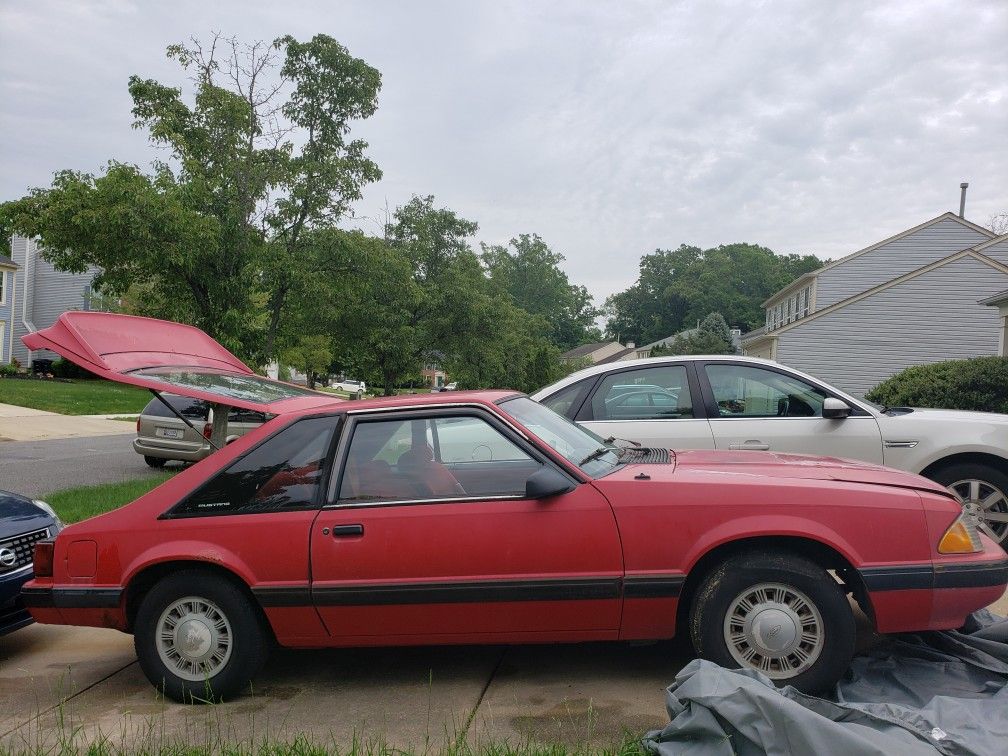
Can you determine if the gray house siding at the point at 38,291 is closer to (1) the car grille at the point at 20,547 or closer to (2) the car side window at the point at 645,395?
(1) the car grille at the point at 20,547

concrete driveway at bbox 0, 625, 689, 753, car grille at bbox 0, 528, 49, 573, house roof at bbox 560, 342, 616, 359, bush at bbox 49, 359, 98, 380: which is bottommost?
concrete driveway at bbox 0, 625, 689, 753

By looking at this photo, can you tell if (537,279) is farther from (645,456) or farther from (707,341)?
(645,456)

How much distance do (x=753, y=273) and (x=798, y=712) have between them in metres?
103

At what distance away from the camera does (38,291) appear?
49.2m

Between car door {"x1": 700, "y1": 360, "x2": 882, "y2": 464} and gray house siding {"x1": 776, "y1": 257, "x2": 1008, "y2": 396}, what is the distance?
22883mm

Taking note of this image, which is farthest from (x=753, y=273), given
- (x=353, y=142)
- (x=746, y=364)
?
(x=746, y=364)

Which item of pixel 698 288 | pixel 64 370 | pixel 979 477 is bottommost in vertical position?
pixel 979 477

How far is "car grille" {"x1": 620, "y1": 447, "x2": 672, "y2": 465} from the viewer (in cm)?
449

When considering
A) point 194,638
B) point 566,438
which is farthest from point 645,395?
point 194,638

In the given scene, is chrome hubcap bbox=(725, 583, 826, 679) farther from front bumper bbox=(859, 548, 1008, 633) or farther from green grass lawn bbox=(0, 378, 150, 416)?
green grass lawn bbox=(0, 378, 150, 416)

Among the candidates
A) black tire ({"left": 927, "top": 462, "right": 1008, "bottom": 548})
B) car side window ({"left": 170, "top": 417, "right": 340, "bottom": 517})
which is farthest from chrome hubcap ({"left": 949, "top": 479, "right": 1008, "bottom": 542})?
car side window ({"left": 170, "top": 417, "right": 340, "bottom": 517})

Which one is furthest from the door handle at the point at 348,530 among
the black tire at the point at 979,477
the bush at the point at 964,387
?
the bush at the point at 964,387

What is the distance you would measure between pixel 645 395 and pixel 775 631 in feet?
9.90

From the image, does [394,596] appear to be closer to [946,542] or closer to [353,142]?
[946,542]
